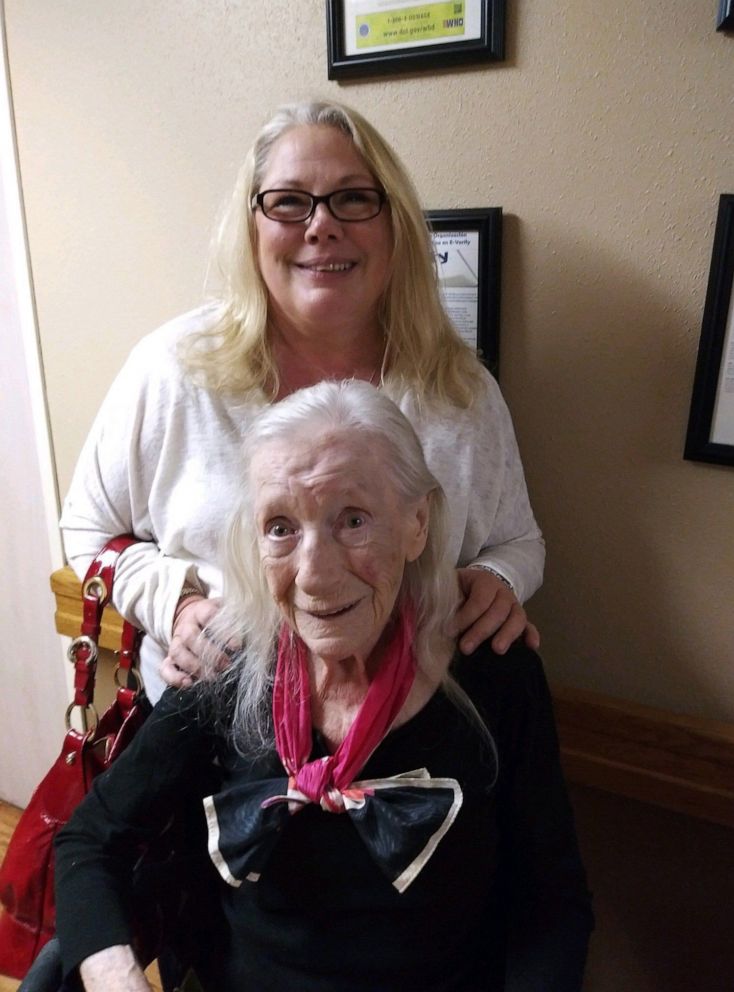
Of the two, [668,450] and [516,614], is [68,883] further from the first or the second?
[668,450]

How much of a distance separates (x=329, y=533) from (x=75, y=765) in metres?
0.81

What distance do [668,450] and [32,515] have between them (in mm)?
1641

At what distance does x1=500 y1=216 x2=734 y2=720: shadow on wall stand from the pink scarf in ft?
1.84

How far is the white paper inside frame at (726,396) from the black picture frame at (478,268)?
0.38m

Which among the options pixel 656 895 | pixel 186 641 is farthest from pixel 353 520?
pixel 656 895

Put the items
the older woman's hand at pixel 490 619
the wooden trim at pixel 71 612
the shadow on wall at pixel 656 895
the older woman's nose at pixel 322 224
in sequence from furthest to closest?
the wooden trim at pixel 71 612, the shadow on wall at pixel 656 895, the older woman's nose at pixel 322 224, the older woman's hand at pixel 490 619

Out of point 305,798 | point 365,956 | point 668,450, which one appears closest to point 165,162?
point 668,450

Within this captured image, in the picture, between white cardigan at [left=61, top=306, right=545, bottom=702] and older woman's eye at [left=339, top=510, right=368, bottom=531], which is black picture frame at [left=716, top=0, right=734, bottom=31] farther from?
older woman's eye at [left=339, top=510, right=368, bottom=531]

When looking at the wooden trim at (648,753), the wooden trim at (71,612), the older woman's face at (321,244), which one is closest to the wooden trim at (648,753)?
the wooden trim at (648,753)

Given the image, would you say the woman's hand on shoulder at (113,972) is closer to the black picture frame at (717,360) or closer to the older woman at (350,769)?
the older woman at (350,769)

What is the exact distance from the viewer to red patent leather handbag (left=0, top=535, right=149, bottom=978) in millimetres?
1354

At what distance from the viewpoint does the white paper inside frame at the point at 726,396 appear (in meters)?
1.21

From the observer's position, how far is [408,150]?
138 cm

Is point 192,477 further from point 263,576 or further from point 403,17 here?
point 403,17
